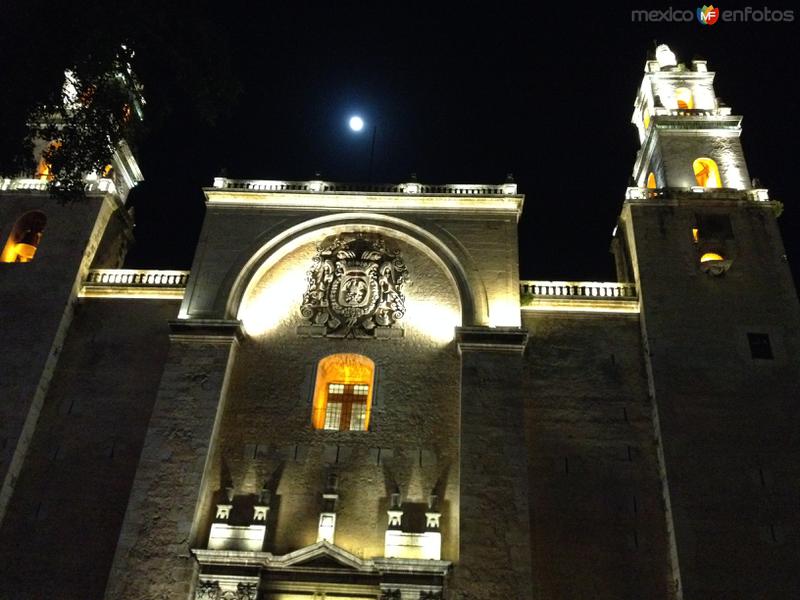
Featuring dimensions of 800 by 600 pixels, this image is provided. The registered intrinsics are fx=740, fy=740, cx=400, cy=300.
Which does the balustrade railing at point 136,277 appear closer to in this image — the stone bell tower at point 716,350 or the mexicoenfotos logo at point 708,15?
the stone bell tower at point 716,350

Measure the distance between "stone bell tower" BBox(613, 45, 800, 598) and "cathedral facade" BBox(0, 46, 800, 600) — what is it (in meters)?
0.07

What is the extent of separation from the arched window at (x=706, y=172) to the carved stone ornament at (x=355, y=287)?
11.4m

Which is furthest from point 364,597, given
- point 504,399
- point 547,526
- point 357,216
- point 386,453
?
point 357,216

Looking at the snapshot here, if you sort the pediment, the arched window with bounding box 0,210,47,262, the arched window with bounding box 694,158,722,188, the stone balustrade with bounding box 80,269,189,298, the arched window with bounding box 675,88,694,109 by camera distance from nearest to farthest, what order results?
the pediment → the stone balustrade with bounding box 80,269,189,298 → the arched window with bounding box 0,210,47,262 → the arched window with bounding box 694,158,722,188 → the arched window with bounding box 675,88,694,109

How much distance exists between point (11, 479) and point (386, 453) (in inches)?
408

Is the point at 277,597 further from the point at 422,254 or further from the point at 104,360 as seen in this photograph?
the point at 422,254

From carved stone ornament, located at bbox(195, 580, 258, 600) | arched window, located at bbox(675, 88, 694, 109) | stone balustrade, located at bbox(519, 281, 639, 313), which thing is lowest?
carved stone ornament, located at bbox(195, 580, 258, 600)

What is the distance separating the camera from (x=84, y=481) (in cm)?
2072

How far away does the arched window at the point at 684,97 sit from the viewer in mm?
29031

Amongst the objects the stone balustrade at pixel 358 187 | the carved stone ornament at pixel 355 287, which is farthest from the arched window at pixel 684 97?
the carved stone ornament at pixel 355 287

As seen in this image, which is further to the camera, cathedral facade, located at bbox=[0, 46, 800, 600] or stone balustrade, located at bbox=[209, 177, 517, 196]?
stone balustrade, located at bbox=[209, 177, 517, 196]

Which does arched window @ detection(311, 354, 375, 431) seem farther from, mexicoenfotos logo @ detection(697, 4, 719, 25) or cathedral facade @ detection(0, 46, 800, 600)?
mexicoenfotos logo @ detection(697, 4, 719, 25)

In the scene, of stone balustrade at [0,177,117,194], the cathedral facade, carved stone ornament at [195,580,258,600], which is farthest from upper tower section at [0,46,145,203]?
carved stone ornament at [195,580,258,600]

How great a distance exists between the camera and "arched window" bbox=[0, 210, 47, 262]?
2500cm
